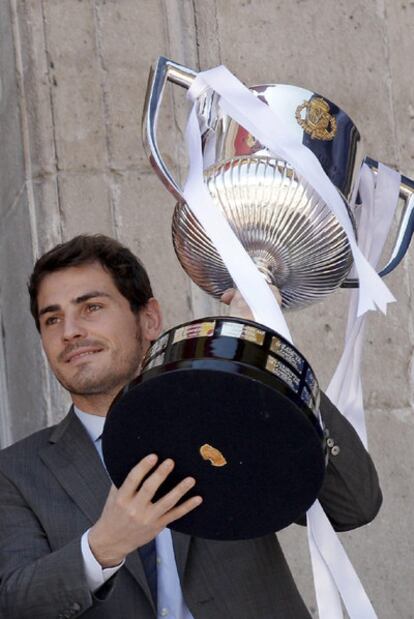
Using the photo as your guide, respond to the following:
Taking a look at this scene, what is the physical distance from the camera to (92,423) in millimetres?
2527

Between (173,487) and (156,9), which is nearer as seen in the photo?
(173,487)

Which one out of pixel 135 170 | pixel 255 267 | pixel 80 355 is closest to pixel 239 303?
pixel 255 267

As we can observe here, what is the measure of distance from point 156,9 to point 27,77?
1.12 ft

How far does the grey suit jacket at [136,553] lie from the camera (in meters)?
2.31

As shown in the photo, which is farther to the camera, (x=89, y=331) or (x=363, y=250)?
(x=89, y=331)

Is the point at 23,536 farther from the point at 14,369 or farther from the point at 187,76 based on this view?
the point at 14,369

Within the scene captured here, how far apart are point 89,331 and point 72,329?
1.2 inches

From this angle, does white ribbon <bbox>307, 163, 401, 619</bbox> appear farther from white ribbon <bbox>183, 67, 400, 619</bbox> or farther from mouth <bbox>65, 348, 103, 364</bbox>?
mouth <bbox>65, 348, 103, 364</bbox>

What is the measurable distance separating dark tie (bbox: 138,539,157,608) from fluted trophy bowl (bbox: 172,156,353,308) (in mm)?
451

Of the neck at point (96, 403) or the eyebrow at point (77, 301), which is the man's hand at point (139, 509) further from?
the eyebrow at point (77, 301)

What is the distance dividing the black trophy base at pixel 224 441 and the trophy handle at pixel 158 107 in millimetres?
378

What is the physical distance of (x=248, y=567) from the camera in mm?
2416

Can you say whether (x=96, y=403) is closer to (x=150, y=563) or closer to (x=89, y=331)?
(x=89, y=331)

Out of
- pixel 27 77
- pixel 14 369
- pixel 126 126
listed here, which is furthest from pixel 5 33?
pixel 14 369
